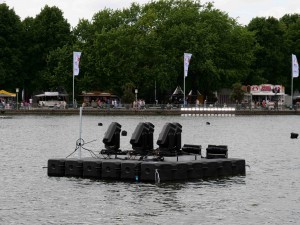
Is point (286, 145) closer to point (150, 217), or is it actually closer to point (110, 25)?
point (150, 217)

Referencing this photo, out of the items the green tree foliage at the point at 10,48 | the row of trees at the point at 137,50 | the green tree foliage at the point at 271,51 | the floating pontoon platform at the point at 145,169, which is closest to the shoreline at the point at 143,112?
the row of trees at the point at 137,50

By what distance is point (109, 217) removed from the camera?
1178 inches

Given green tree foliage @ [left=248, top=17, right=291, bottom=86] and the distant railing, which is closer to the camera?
the distant railing

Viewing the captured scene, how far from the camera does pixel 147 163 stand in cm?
3769

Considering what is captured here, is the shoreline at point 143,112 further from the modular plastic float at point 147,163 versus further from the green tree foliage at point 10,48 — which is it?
the modular plastic float at point 147,163

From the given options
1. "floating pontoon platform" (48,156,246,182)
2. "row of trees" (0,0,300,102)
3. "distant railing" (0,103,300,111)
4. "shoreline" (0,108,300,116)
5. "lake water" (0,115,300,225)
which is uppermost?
"row of trees" (0,0,300,102)

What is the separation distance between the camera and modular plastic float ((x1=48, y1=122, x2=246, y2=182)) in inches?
1495

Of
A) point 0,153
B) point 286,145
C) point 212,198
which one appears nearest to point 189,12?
point 286,145

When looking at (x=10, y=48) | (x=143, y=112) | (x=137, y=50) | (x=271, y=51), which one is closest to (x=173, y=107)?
(x=143, y=112)

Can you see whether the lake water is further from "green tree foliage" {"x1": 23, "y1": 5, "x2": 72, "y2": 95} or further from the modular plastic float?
"green tree foliage" {"x1": 23, "y1": 5, "x2": 72, "y2": 95}

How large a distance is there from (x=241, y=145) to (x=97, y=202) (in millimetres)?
38883

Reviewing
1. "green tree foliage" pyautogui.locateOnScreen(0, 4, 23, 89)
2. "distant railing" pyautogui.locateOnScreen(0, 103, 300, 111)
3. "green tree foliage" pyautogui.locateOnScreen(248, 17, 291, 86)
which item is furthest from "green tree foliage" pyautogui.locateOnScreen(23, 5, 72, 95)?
"green tree foliage" pyautogui.locateOnScreen(248, 17, 291, 86)

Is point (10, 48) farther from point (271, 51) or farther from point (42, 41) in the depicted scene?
point (271, 51)

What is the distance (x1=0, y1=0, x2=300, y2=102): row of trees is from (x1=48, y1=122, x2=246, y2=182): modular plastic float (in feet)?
330
